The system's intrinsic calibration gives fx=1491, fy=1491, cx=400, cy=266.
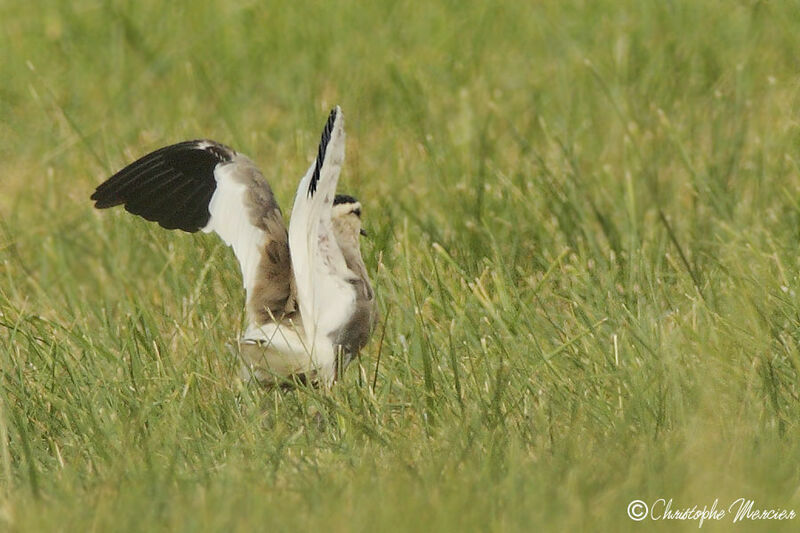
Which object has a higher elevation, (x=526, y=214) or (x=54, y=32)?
(x=54, y=32)

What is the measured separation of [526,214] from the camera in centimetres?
613

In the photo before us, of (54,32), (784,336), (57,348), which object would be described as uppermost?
(54,32)

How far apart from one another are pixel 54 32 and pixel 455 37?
7.60 feet

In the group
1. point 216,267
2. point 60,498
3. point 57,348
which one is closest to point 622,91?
point 216,267

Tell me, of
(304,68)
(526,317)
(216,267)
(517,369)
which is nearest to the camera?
(517,369)

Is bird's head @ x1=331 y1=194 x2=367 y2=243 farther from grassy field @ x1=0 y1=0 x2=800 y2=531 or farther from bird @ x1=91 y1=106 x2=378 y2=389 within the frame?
grassy field @ x1=0 y1=0 x2=800 y2=531

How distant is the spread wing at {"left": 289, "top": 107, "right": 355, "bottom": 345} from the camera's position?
14.7ft

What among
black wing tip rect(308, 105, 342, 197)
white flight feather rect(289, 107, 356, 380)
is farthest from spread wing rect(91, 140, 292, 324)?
black wing tip rect(308, 105, 342, 197)

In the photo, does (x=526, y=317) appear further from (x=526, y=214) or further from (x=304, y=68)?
(x=304, y=68)

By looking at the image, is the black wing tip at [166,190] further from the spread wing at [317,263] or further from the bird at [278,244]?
the spread wing at [317,263]

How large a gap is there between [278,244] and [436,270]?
56cm

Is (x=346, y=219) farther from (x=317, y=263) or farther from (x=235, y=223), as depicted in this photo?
(x=317, y=263)

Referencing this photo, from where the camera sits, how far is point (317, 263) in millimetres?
4738

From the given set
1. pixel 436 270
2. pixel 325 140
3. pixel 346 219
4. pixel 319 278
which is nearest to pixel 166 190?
pixel 346 219
